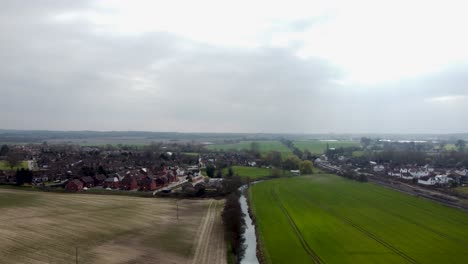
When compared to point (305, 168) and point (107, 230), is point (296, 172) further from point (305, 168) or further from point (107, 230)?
point (107, 230)

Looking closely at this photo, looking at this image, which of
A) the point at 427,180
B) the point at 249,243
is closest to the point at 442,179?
the point at 427,180

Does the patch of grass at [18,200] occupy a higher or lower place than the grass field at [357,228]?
higher

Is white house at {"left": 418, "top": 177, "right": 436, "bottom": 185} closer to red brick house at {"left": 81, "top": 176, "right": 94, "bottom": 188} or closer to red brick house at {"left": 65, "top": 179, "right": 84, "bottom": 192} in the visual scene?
red brick house at {"left": 81, "top": 176, "right": 94, "bottom": 188}

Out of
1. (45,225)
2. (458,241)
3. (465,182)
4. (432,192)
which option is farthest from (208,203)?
(465,182)

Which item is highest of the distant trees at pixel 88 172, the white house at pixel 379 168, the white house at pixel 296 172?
the distant trees at pixel 88 172

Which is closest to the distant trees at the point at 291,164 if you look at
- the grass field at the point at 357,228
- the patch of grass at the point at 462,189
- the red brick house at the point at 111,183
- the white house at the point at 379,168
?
the white house at the point at 379,168

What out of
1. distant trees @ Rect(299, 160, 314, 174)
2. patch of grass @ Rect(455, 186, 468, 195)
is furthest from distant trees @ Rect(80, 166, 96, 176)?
patch of grass @ Rect(455, 186, 468, 195)

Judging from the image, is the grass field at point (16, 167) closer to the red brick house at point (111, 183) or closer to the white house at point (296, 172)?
the red brick house at point (111, 183)
